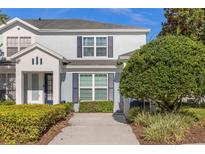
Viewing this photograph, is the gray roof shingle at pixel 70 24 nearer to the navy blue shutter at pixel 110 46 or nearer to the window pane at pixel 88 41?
the window pane at pixel 88 41

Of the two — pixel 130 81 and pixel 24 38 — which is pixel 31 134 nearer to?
pixel 130 81

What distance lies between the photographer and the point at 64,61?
2338 centimetres

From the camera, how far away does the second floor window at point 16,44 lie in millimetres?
24516

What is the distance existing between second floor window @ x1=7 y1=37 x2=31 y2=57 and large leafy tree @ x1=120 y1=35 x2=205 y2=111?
12278 mm

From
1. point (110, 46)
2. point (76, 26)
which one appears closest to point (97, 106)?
point (110, 46)

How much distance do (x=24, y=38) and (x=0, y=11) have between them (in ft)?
17.0

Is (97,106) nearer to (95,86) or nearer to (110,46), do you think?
(95,86)

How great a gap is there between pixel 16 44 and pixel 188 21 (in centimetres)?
1174

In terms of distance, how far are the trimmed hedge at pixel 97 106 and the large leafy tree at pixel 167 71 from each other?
8677 millimetres

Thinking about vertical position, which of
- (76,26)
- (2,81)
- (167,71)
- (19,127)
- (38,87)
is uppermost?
(76,26)

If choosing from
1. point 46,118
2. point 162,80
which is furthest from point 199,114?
point 46,118

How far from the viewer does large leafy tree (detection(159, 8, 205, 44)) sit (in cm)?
2016

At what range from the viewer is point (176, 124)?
11.7m

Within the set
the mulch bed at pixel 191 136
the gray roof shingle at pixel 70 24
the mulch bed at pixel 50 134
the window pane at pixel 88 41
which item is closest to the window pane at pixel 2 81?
the gray roof shingle at pixel 70 24
